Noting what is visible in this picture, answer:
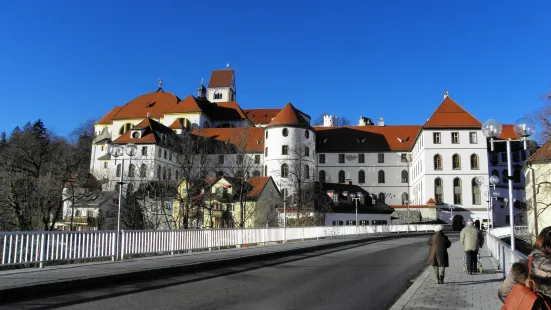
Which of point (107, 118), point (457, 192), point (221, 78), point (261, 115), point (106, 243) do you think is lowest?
point (106, 243)

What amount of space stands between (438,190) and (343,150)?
2322 centimetres

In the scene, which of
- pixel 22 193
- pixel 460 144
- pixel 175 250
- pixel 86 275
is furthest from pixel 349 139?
pixel 86 275

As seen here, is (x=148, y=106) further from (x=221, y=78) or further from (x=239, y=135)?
(x=221, y=78)

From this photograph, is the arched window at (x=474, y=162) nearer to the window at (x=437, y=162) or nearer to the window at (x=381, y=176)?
the window at (x=437, y=162)

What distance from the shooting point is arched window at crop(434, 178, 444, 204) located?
246 feet

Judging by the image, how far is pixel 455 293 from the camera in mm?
10242

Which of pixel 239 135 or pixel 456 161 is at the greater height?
pixel 239 135

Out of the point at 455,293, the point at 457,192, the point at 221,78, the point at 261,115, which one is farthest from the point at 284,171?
the point at 455,293

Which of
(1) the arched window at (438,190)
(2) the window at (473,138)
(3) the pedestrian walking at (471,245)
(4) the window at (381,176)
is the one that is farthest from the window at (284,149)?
(3) the pedestrian walking at (471,245)

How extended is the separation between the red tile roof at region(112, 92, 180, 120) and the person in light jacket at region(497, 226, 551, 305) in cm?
10318

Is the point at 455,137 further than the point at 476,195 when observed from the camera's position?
Yes

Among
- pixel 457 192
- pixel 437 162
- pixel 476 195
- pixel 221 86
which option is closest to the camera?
pixel 476 195

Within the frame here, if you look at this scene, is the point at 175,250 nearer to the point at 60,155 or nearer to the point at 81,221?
the point at 60,155

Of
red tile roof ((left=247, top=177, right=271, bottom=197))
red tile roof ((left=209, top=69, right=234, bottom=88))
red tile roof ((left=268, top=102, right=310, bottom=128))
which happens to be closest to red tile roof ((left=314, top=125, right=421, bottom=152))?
red tile roof ((left=268, top=102, right=310, bottom=128))
